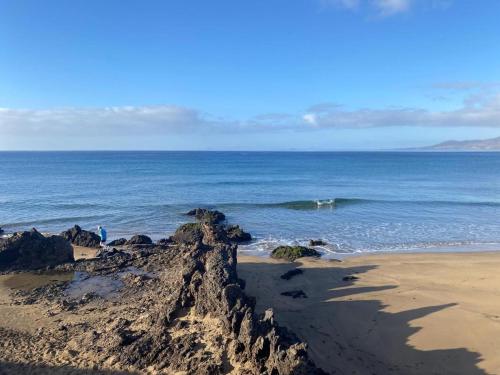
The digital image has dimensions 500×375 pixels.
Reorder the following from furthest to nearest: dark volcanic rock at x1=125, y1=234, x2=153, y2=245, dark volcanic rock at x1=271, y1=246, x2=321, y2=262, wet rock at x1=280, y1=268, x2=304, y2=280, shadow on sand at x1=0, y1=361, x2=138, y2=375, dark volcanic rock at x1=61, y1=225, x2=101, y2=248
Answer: dark volcanic rock at x1=61, y1=225, x2=101, y2=248
dark volcanic rock at x1=125, y1=234, x2=153, y2=245
dark volcanic rock at x1=271, y1=246, x2=321, y2=262
wet rock at x1=280, y1=268, x2=304, y2=280
shadow on sand at x1=0, y1=361, x2=138, y2=375

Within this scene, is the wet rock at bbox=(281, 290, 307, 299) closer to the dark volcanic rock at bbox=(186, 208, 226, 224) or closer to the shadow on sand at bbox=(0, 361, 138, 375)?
the shadow on sand at bbox=(0, 361, 138, 375)

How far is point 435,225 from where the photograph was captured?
110ft

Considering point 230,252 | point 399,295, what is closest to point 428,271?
point 399,295

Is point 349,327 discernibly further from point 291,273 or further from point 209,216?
point 209,216

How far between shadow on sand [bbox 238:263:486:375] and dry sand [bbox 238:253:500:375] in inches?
1.2

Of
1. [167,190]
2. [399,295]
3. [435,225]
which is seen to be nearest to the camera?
[399,295]

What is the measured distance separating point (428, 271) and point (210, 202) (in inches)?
1191

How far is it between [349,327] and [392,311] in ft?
7.65

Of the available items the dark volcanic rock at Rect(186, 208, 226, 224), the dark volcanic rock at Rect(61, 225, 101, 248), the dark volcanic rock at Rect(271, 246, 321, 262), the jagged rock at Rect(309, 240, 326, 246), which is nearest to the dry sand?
the dark volcanic rock at Rect(271, 246, 321, 262)

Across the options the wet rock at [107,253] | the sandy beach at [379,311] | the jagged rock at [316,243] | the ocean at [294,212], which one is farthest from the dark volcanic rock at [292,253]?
the wet rock at [107,253]

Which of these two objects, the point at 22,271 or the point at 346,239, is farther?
the point at 346,239

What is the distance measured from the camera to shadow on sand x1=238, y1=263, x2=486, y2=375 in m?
11.4

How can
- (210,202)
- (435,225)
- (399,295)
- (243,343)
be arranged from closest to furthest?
(243,343) → (399,295) → (435,225) → (210,202)

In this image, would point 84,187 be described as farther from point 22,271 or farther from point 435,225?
point 435,225
